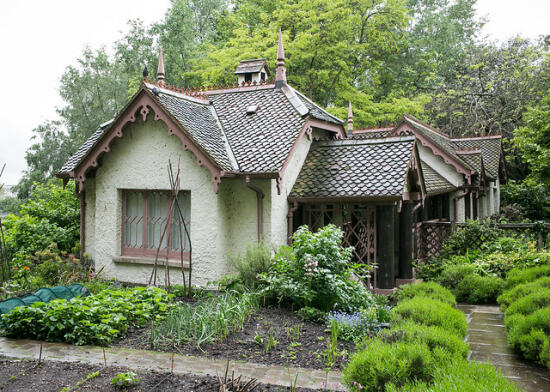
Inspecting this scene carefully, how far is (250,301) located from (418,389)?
4.32 m

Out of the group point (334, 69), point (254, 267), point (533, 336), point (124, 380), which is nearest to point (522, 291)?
point (533, 336)

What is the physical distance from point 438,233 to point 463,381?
10.4m

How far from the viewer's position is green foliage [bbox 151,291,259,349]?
Result: 250 inches

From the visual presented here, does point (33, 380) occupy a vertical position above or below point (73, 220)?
below

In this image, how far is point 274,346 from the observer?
626 centimetres

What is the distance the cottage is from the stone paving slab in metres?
3.83

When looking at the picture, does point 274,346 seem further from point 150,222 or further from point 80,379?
point 150,222

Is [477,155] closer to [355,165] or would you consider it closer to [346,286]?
[355,165]

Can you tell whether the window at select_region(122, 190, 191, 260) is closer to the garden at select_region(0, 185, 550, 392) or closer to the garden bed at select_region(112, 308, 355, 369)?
the garden at select_region(0, 185, 550, 392)

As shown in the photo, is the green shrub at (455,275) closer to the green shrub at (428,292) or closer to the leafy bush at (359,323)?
the green shrub at (428,292)

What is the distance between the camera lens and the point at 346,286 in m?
7.97

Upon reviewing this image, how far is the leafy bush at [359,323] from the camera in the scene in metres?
6.56

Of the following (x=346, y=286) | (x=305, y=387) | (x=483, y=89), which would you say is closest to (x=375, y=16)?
(x=483, y=89)

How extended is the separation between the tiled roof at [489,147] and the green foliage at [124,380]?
66.4 ft
